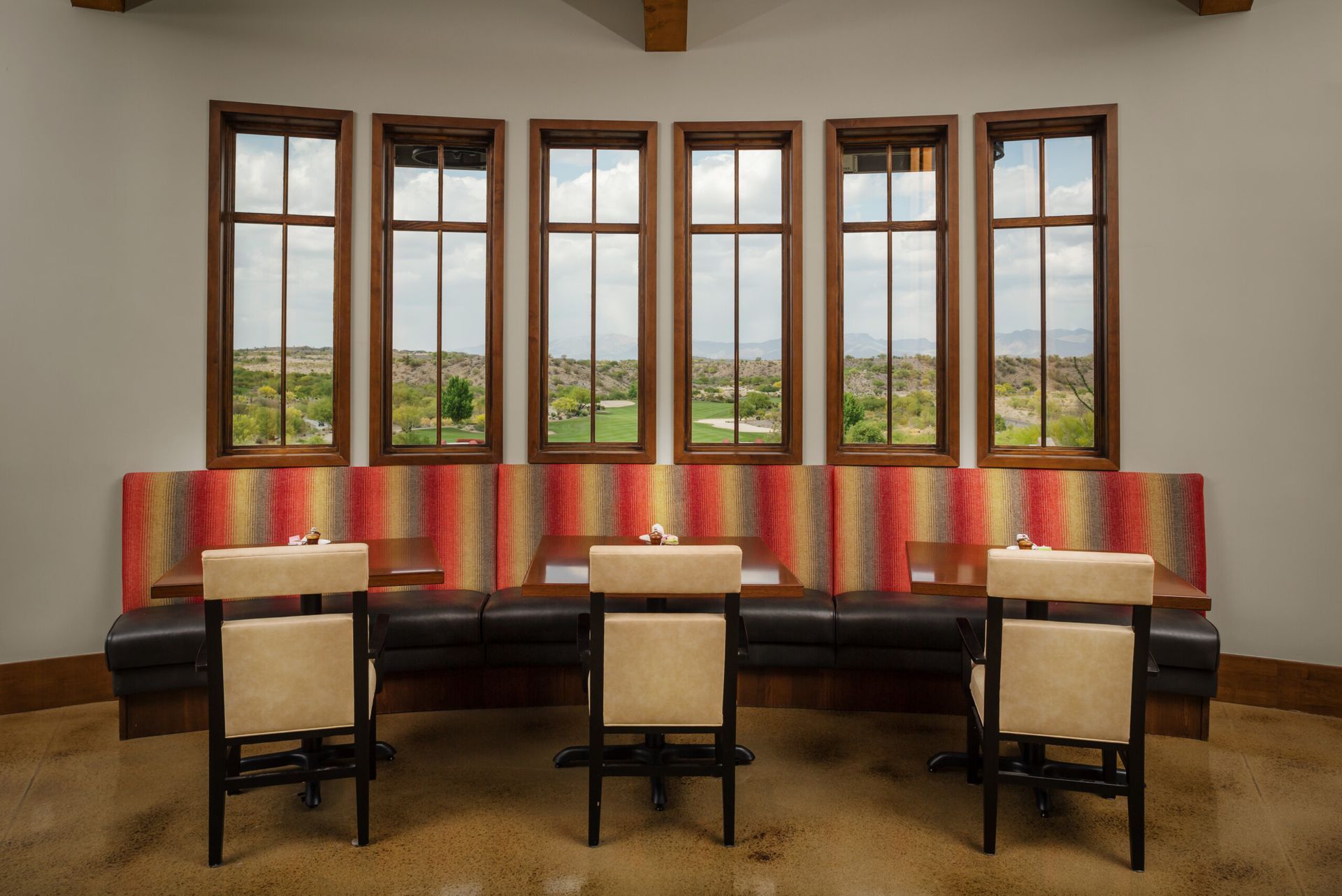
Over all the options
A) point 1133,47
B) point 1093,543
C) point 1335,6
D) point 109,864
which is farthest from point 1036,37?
point 109,864

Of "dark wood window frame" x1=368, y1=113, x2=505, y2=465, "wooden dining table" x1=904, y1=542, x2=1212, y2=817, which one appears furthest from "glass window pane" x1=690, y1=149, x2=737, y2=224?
"wooden dining table" x1=904, y1=542, x2=1212, y2=817

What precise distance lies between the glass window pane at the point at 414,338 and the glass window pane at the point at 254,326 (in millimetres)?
614

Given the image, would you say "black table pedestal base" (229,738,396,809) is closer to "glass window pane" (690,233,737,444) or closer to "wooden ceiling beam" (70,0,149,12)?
"glass window pane" (690,233,737,444)

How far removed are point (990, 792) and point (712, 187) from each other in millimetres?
3379

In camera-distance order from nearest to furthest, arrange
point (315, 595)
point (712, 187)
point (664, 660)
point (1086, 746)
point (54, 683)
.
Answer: point (1086, 746), point (664, 660), point (315, 595), point (54, 683), point (712, 187)

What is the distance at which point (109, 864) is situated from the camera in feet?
8.16

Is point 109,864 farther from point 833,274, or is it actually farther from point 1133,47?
point 1133,47

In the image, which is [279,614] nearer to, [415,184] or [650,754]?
[650,754]

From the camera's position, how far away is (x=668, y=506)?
430 centimetres

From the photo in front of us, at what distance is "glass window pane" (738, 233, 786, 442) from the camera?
453cm

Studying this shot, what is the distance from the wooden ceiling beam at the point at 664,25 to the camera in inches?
161

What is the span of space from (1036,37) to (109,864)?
17.7ft

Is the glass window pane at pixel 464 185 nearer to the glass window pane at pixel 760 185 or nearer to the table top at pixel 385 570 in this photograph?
the glass window pane at pixel 760 185

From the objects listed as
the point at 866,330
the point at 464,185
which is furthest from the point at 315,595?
the point at 866,330
